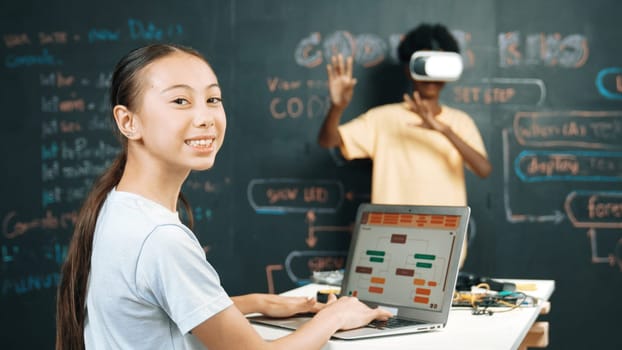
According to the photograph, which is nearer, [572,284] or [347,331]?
[347,331]

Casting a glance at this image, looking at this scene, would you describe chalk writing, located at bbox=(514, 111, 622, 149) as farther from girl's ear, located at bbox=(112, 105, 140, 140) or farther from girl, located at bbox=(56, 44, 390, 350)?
girl's ear, located at bbox=(112, 105, 140, 140)

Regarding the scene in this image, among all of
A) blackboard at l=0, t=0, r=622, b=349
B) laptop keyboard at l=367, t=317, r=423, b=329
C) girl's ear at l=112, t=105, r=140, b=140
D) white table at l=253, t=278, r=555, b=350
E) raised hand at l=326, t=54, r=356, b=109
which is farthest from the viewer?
blackboard at l=0, t=0, r=622, b=349

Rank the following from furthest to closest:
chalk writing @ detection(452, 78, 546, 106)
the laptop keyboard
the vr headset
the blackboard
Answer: chalk writing @ detection(452, 78, 546, 106) < the blackboard < the vr headset < the laptop keyboard

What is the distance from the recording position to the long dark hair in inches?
63.2

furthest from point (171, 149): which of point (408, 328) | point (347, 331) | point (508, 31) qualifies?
point (508, 31)

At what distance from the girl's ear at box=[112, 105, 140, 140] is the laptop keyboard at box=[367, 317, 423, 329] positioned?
766 millimetres

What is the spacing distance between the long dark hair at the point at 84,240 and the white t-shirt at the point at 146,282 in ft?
0.21

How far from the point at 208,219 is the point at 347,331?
2546 mm

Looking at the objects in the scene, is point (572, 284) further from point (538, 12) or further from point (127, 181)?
Result: point (127, 181)

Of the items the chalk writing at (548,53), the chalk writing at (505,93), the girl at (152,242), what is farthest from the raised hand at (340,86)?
the girl at (152,242)

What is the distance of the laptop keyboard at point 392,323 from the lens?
1.99 m

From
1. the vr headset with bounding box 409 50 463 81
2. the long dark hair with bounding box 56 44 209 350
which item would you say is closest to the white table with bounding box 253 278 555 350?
the long dark hair with bounding box 56 44 209 350

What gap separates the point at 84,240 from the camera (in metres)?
1.64

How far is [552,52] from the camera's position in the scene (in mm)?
4352
